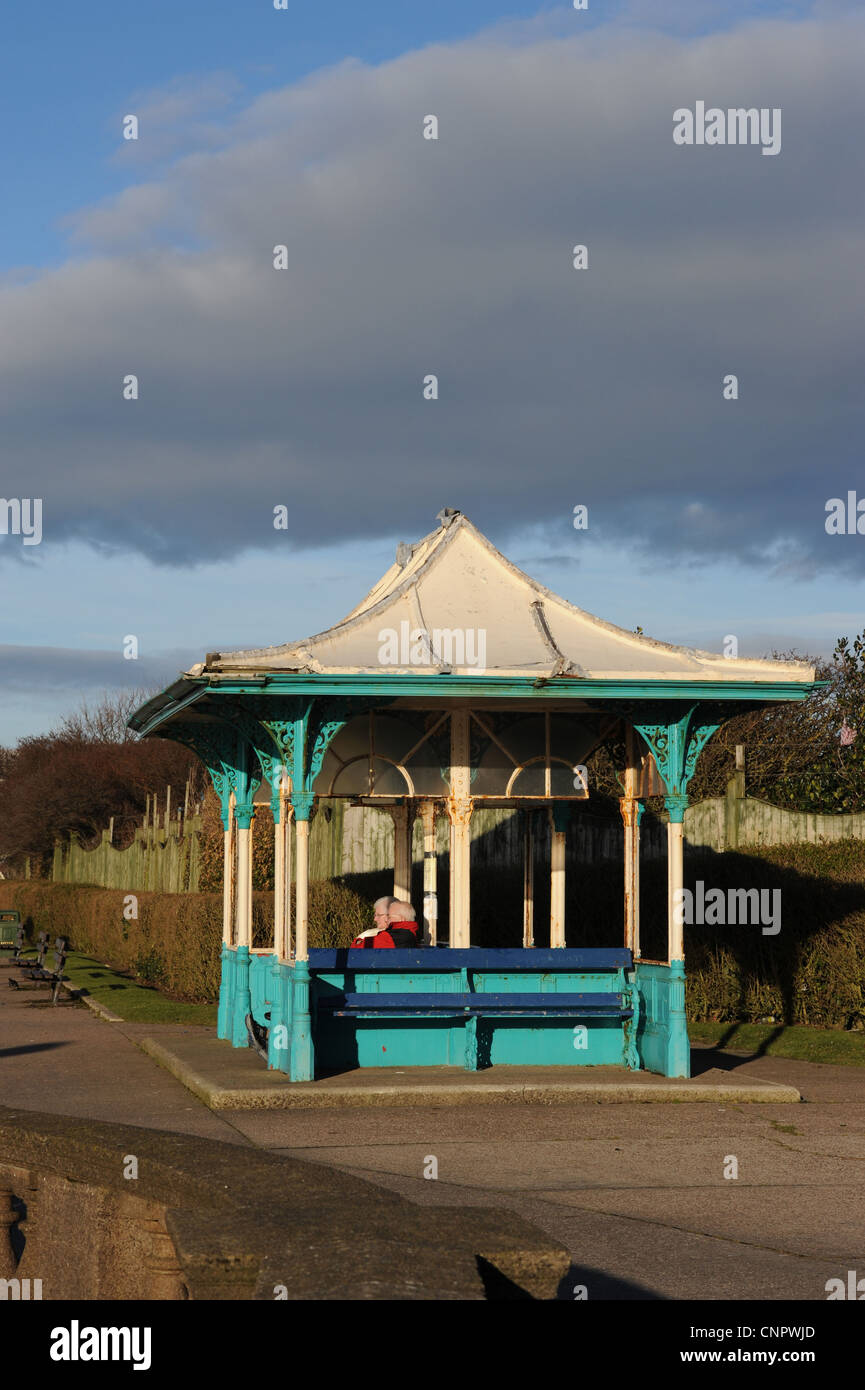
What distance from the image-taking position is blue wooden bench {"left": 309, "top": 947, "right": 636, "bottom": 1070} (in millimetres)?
13438

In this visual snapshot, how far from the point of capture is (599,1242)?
7719 mm

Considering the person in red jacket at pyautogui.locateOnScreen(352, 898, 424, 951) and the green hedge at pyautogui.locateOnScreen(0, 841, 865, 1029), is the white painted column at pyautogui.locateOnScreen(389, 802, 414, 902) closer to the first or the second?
the person in red jacket at pyautogui.locateOnScreen(352, 898, 424, 951)

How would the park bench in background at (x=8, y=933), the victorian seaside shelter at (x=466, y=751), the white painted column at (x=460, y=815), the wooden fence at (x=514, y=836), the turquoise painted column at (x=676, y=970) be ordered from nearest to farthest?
the victorian seaside shelter at (x=466, y=751), the turquoise painted column at (x=676, y=970), the white painted column at (x=460, y=815), the wooden fence at (x=514, y=836), the park bench in background at (x=8, y=933)

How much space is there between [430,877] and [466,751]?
3288 millimetres

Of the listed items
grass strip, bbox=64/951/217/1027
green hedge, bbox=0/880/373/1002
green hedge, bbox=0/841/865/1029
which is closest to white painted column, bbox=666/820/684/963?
green hedge, bbox=0/841/865/1029

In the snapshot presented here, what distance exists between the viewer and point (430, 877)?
1725 centimetres

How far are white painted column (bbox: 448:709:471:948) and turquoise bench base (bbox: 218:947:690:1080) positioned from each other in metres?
0.63

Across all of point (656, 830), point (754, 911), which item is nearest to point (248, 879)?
point (754, 911)

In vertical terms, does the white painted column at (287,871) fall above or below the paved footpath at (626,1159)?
above

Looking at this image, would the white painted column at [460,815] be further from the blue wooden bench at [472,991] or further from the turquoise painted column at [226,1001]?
the turquoise painted column at [226,1001]

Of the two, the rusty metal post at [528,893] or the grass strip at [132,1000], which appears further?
the grass strip at [132,1000]

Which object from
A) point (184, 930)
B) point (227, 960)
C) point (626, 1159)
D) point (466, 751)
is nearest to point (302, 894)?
point (466, 751)

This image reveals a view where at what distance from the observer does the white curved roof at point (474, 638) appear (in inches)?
517

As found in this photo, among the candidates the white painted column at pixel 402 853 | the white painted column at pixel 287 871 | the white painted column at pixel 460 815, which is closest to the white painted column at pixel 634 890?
the white painted column at pixel 460 815
